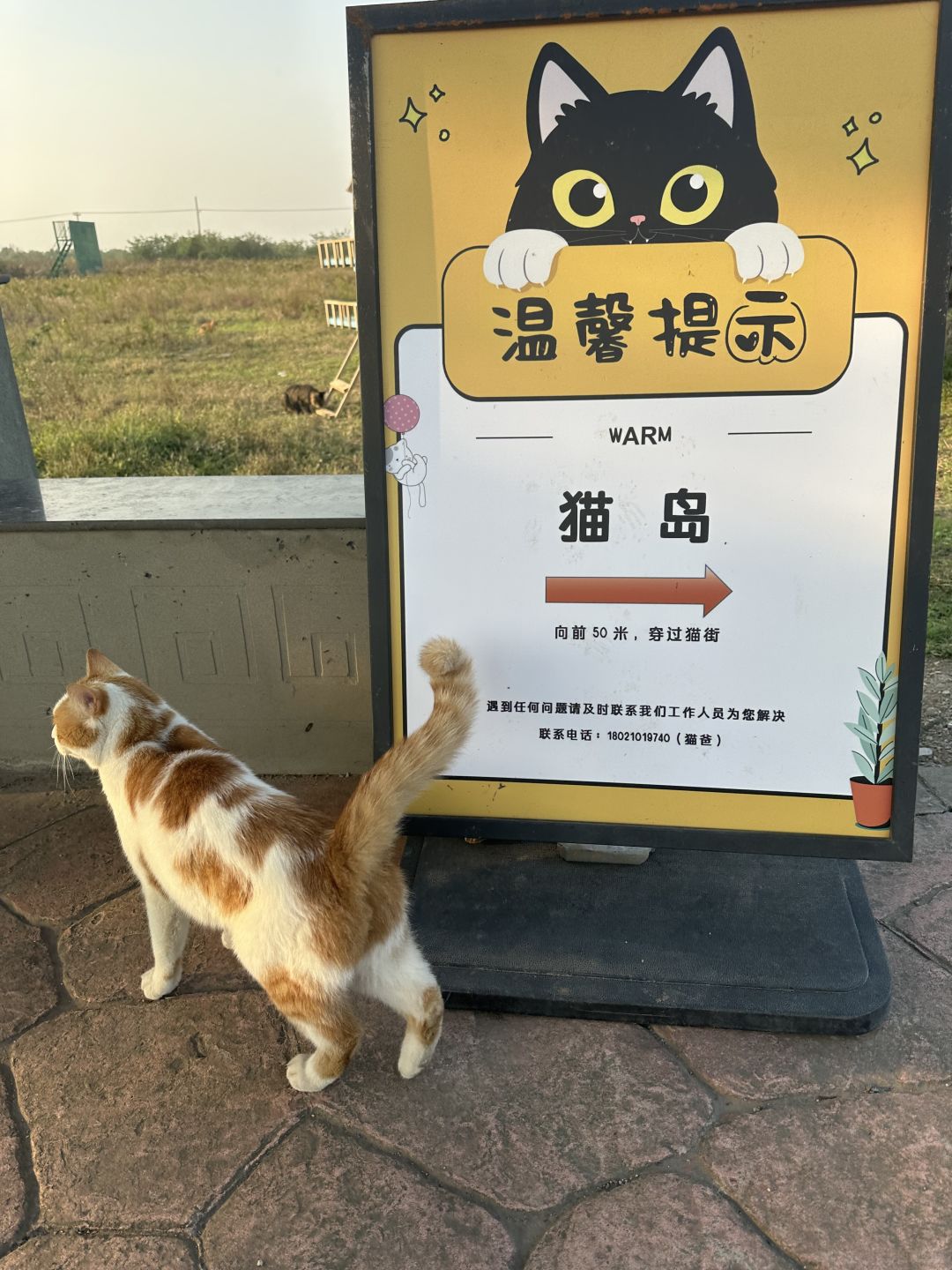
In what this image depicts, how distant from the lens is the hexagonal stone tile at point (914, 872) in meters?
2.65

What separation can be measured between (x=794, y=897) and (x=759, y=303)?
1566 millimetres

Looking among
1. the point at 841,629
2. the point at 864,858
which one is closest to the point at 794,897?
the point at 864,858

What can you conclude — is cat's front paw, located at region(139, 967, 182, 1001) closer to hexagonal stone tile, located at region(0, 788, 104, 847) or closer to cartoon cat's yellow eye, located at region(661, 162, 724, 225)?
hexagonal stone tile, located at region(0, 788, 104, 847)

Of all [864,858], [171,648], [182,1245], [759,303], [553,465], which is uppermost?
[759,303]

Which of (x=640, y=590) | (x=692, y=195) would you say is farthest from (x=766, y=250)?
(x=640, y=590)

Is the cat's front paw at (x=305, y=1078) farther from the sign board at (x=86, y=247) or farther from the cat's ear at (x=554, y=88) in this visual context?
the sign board at (x=86, y=247)

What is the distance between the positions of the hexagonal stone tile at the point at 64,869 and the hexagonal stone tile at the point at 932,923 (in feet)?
7.76

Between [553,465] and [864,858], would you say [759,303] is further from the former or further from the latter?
[864,858]

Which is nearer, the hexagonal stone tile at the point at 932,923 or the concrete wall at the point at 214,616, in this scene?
the hexagonal stone tile at the point at 932,923

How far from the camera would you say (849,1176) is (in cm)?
183

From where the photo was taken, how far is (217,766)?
2.12 meters

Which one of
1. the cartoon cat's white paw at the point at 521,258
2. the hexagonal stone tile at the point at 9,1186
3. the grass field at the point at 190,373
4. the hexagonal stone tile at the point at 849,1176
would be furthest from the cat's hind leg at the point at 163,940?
the grass field at the point at 190,373

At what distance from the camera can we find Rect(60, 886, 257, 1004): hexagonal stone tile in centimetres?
241

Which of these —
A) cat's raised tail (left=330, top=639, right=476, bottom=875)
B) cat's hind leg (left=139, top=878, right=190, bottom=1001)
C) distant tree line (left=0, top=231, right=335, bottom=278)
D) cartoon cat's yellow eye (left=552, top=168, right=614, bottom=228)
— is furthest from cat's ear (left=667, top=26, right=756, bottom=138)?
distant tree line (left=0, top=231, right=335, bottom=278)
